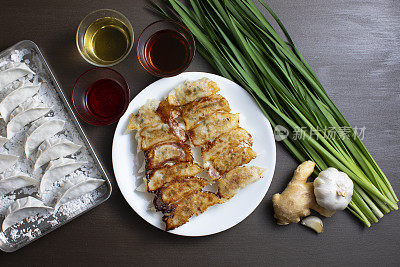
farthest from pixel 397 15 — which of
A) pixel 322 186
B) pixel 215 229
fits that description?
pixel 215 229

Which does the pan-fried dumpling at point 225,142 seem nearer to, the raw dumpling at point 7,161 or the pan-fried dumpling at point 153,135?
the pan-fried dumpling at point 153,135

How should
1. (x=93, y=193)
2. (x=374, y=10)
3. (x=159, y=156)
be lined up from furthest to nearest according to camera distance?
(x=374, y=10)
(x=93, y=193)
(x=159, y=156)

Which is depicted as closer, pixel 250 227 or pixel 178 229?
pixel 178 229

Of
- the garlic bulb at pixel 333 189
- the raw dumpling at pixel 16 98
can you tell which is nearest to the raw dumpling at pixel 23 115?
the raw dumpling at pixel 16 98

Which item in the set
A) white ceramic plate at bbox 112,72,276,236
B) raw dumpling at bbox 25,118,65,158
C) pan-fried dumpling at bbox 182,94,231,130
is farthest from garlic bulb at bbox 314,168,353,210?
raw dumpling at bbox 25,118,65,158

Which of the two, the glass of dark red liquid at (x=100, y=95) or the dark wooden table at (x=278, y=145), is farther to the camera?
the dark wooden table at (x=278, y=145)

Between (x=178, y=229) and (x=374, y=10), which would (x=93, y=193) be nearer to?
(x=178, y=229)

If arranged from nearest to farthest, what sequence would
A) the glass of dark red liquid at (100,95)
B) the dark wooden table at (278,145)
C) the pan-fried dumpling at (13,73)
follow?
the glass of dark red liquid at (100,95), the pan-fried dumpling at (13,73), the dark wooden table at (278,145)

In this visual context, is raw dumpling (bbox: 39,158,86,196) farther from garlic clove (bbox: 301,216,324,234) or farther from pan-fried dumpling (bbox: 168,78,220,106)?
garlic clove (bbox: 301,216,324,234)
